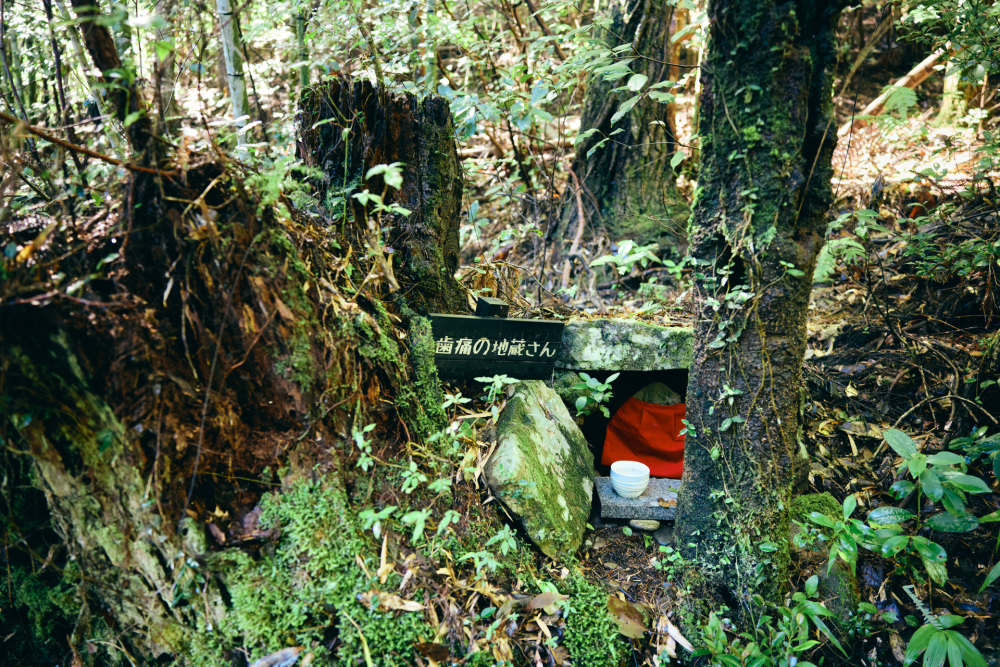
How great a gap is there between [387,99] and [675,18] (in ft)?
13.5

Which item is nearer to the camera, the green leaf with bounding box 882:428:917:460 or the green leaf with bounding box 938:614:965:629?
the green leaf with bounding box 938:614:965:629

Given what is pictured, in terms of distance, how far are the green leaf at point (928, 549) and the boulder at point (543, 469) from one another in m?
1.81

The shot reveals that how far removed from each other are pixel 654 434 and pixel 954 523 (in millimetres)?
1907

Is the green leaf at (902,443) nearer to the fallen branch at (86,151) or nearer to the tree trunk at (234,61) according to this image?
the fallen branch at (86,151)

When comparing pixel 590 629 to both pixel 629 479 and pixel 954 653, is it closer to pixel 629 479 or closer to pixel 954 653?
pixel 629 479

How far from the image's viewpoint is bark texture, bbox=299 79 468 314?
125 inches

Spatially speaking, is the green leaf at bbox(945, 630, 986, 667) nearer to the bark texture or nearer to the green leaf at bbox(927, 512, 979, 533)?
the green leaf at bbox(927, 512, 979, 533)

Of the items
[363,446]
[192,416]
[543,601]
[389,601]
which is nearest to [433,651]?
[389,601]

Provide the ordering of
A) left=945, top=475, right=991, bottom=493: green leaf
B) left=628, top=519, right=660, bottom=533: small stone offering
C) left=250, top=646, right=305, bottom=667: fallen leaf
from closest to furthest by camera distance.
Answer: left=250, top=646, right=305, bottom=667: fallen leaf → left=945, top=475, right=991, bottom=493: green leaf → left=628, top=519, right=660, bottom=533: small stone offering

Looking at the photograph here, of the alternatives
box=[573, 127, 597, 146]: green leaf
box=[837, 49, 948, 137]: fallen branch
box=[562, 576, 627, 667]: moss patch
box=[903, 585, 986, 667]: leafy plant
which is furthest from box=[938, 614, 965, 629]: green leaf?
box=[837, 49, 948, 137]: fallen branch

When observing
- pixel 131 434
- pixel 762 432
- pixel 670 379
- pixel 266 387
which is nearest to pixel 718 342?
pixel 762 432

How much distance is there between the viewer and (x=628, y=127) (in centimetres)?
568

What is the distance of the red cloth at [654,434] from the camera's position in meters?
4.33

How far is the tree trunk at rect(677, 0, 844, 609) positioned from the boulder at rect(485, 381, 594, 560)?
2.35 ft
